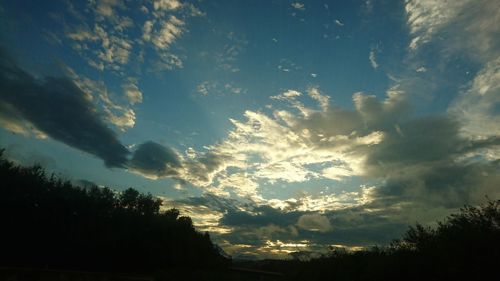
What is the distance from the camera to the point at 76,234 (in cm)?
5881

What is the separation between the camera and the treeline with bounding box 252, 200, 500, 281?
1969 centimetres

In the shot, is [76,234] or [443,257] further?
[76,234]

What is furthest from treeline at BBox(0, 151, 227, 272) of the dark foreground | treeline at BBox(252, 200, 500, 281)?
treeline at BBox(252, 200, 500, 281)

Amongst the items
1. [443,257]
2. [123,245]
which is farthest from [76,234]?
[443,257]

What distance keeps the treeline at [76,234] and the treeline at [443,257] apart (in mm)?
34416

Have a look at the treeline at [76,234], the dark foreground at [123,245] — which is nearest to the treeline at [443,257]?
the dark foreground at [123,245]

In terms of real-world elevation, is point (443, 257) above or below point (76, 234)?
below

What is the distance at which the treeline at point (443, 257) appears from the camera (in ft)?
64.6

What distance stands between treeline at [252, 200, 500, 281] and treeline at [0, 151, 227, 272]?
113ft

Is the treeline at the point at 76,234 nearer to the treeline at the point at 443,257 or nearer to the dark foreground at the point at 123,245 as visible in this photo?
the dark foreground at the point at 123,245

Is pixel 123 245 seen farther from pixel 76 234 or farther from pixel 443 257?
pixel 443 257

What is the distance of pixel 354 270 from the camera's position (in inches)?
1164

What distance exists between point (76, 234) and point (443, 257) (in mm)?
56000

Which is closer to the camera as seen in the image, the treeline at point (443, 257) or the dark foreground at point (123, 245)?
the treeline at point (443, 257)
